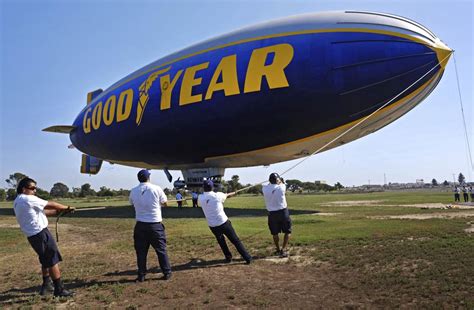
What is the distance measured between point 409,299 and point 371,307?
2.10 feet

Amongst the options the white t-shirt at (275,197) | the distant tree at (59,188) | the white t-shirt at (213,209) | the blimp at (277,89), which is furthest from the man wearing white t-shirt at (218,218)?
the distant tree at (59,188)

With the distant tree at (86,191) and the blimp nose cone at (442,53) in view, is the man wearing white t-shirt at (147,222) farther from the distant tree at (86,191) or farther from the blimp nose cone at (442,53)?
the distant tree at (86,191)

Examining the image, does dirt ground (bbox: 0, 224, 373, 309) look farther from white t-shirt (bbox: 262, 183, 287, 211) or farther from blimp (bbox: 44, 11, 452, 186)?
blimp (bbox: 44, 11, 452, 186)

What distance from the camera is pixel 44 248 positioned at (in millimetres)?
6262

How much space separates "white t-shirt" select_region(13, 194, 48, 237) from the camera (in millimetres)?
6215

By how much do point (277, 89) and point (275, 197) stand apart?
9.19m

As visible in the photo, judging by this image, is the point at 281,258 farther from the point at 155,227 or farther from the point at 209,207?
the point at 155,227

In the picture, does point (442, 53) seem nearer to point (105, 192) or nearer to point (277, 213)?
point (277, 213)

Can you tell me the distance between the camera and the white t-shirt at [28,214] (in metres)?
6.21

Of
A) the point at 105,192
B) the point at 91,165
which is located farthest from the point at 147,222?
the point at 105,192

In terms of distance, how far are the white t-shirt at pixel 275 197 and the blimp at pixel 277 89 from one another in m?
3.98

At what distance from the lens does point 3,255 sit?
1041cm

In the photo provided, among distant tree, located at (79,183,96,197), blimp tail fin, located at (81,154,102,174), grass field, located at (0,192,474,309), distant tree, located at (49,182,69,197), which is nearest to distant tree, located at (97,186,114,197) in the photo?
distant tree, located at (79,183,96,197)

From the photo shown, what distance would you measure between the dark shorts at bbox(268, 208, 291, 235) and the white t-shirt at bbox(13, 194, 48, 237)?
195 inches
